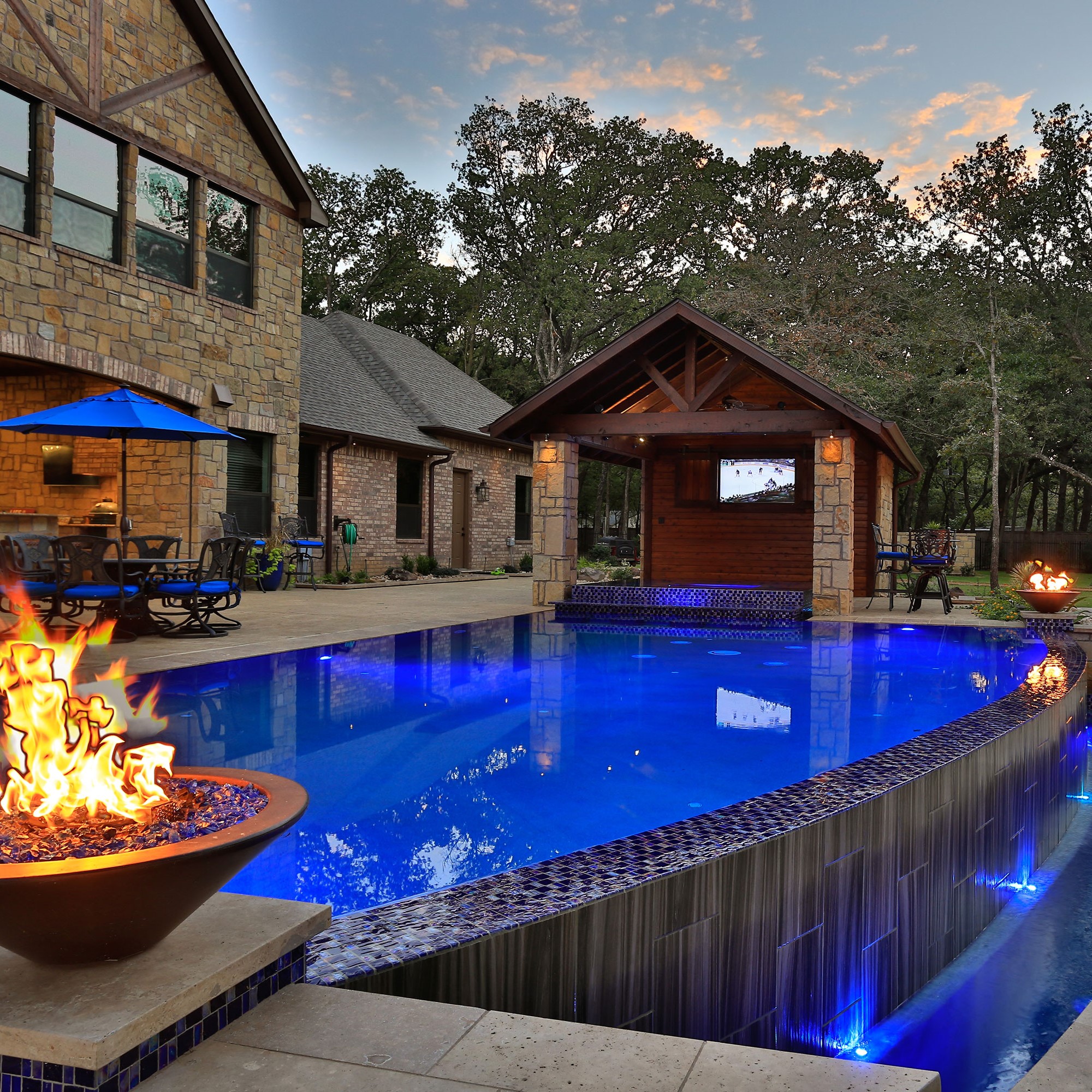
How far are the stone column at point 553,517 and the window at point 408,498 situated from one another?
7.34 meters

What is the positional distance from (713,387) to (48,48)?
31.5ft

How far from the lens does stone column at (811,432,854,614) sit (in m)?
13.2

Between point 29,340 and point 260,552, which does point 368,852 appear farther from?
point 260,552

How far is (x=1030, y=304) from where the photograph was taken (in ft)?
89.2

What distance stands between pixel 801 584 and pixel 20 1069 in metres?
15.8

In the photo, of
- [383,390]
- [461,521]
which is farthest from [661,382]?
[383,390]

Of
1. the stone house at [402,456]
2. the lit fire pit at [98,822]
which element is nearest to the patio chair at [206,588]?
the stone house at [402,456]

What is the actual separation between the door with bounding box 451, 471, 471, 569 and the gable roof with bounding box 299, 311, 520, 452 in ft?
3.82

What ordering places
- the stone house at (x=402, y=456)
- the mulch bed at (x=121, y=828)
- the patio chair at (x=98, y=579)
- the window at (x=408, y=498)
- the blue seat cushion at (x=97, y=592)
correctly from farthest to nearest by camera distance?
the window at (x=408, y=498)
the stone house at (x=402, y=456)
the blue seat cushion at (x=97, y=592)
the patio chair at (x=98, y=579)
the mulch bed at (x=121, y=828)

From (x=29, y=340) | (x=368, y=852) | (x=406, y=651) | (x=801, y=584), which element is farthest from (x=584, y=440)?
(x=368, y=852)

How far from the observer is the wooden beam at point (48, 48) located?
37.5ft

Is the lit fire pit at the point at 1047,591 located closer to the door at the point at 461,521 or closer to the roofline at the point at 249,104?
the roofline at the point at 249,104

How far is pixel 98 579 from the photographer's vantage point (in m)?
9.16

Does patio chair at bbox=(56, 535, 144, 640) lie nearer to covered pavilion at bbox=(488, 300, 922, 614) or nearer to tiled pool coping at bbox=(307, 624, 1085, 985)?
covered pavilion at bbox=(488, 300, 922, 614)
